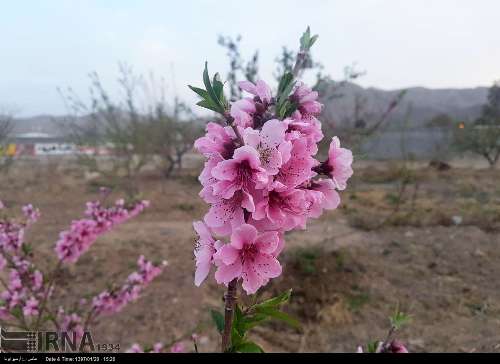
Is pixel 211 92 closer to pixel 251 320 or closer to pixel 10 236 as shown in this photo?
pixel 251 320

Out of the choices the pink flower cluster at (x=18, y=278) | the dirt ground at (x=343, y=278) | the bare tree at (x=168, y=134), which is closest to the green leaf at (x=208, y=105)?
the dirt ground at (x=343, y=278)

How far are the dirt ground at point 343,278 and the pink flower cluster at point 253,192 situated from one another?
1.12 metres

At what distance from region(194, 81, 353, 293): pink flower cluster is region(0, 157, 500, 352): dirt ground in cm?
112

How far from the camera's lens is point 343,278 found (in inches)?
211

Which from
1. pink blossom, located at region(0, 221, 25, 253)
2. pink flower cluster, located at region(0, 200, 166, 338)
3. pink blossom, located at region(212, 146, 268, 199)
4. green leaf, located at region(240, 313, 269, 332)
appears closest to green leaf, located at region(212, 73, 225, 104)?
pink blossom, located at region(212, 146, 268, 199)

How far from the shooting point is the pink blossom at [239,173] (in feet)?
2.52

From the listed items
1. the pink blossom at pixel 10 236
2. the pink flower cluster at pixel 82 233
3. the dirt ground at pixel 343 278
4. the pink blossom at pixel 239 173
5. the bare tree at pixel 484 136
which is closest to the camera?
the pink blossom at pixel 239 173

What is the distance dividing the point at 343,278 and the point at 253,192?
191 inches

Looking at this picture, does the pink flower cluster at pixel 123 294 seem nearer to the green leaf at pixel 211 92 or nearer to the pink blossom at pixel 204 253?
the pink blossom at pixel 204 253

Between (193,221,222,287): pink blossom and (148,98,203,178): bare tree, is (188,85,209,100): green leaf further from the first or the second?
(148,98,203,178): bare tree

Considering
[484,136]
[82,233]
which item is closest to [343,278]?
[82,233]

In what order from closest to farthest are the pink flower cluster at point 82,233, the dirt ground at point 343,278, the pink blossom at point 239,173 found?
the pink blossom at point 239,173, the pink flower cluster at point 82,233, the dirt ground at point 343,278

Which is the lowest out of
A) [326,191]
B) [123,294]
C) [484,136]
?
[484,136]

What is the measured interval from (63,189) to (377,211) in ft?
30.4
